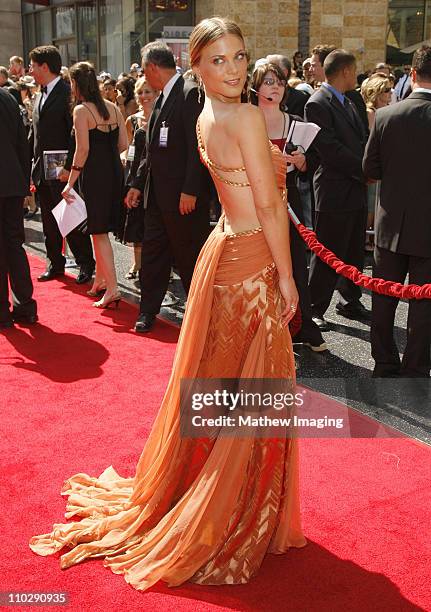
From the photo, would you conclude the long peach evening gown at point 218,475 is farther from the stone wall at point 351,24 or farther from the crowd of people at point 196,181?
the stone wall at point 351,24

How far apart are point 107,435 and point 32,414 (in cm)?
57

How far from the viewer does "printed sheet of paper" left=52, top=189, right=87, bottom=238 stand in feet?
22.1

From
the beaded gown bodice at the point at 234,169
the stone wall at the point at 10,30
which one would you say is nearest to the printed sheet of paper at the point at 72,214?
the beaded gown bodice at the point at 234,169

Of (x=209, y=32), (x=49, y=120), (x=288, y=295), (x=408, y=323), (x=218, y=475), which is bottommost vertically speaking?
(x=408, y=323)

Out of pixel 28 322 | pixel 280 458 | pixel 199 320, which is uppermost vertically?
pixel 199 320

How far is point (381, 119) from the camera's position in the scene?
4.78m

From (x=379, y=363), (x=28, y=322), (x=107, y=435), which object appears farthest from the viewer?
(x=28, y=322)

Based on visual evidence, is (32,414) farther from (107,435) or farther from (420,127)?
(420,127)

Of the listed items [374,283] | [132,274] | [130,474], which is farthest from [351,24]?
[130,474]

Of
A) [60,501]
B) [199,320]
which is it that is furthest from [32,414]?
[199,320]

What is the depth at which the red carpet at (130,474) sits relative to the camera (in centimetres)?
286

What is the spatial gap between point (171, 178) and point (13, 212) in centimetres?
132

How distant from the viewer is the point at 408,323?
497 centimetres

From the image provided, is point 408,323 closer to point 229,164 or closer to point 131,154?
point 229,164
